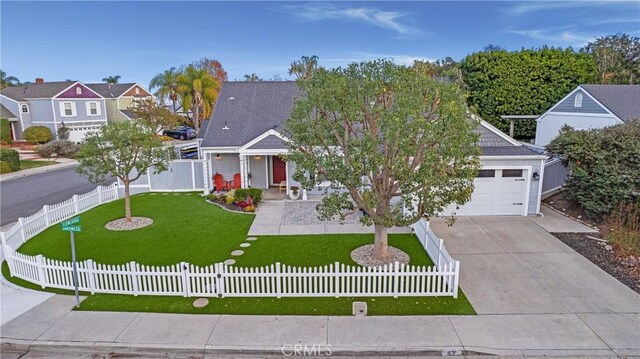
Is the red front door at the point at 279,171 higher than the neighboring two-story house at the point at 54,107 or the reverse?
the reverse

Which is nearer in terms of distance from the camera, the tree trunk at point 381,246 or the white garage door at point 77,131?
the tree trunk at point 381,246

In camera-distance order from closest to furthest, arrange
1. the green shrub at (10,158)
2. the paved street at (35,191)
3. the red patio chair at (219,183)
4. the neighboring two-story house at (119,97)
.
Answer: the paved street at (35,191), the red patio chair at (219,183), the green shrub at (10,158), the neighboring two-story house at (119,97)

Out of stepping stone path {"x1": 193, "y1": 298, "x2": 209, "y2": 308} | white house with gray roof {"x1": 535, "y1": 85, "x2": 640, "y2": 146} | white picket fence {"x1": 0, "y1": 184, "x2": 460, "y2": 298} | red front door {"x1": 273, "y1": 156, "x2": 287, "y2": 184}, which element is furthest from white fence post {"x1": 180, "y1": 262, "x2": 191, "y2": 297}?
white house with gray roof {"x1": 535, "y1": 85, "x2": 640, "y2": 146}

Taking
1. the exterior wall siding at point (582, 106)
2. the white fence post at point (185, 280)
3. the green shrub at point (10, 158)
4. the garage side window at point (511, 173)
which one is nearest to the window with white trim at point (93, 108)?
the green shrub at point (10, 158)

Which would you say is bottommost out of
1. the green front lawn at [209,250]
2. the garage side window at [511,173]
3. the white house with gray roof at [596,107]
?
the green front lawn at [209,250]

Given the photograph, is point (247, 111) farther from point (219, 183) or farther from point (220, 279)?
point (220, 279)

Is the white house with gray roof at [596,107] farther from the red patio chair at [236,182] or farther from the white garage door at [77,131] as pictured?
the white garage door at [77,131]

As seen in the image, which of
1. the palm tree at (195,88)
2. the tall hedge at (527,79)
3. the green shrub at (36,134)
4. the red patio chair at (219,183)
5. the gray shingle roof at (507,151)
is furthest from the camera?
the palm tree at (195,88)
